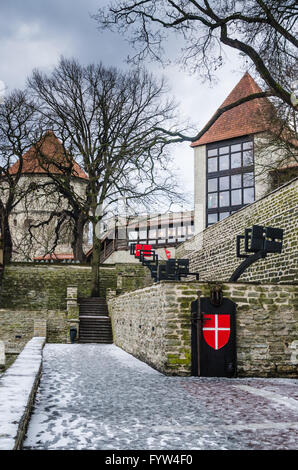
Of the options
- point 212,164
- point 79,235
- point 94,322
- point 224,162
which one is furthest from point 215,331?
point 212,164

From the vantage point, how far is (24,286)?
25672 millimetres

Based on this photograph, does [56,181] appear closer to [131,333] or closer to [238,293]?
[131,333]

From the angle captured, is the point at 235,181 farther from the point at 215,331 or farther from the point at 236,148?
the point at 215,331

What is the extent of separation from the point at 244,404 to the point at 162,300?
3.26 meters

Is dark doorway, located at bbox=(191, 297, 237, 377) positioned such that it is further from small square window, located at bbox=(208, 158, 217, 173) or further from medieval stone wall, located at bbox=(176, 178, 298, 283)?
small square window, located at bbox=(208, 158, 217, 173)

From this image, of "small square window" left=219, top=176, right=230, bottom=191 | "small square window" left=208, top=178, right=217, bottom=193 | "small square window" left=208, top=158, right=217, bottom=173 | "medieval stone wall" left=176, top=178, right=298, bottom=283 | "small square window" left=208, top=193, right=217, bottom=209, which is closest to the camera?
"medieval stone wall" left=176, top=178, right=298, bottom=283

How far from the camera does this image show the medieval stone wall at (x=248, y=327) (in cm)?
809

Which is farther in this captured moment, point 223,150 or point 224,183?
point 223,150

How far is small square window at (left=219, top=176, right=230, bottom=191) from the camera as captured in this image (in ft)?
85.6

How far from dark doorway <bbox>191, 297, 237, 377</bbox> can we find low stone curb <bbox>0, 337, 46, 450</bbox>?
9.47ft

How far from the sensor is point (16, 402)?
12.5 ft

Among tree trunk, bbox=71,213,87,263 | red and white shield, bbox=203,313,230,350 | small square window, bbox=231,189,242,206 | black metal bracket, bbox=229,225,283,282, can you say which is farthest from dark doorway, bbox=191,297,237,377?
tree trunk, bbox=71,213,87,263

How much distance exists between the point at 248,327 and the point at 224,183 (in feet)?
61.0
